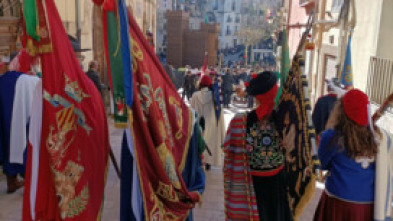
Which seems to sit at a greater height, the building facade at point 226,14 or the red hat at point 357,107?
the building facade at point 226,14

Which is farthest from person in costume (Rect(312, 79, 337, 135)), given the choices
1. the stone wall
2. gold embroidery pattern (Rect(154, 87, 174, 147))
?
the stone wall

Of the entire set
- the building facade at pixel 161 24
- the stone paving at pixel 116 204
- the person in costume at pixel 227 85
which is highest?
the building facade at pixel 161 24

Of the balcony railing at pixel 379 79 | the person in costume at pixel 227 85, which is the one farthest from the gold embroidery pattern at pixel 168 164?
the person in costume at pixel 227 85

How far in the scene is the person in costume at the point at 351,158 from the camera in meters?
2.78

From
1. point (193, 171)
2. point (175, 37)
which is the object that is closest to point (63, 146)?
point (193, 171)

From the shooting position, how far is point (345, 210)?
117 inches

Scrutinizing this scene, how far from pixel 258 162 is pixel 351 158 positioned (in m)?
0.76

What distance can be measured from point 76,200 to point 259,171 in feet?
5.01

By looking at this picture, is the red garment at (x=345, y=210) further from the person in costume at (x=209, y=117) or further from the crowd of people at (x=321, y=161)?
the person in costume at (x=209, y=117)

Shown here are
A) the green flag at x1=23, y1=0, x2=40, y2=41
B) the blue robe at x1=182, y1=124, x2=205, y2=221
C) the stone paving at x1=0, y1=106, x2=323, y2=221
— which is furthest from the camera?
the stone paving at x1=0, y1=106, x2=323, y2=221

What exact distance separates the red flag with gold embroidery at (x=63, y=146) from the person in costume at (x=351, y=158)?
1826 millimetres

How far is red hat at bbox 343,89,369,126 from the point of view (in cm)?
273

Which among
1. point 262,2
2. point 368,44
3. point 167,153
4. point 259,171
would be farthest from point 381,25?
point 262,2

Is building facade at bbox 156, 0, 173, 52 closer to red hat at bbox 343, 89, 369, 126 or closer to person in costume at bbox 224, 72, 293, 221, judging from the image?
person in costume at bbox 224, 72, 293, 221
